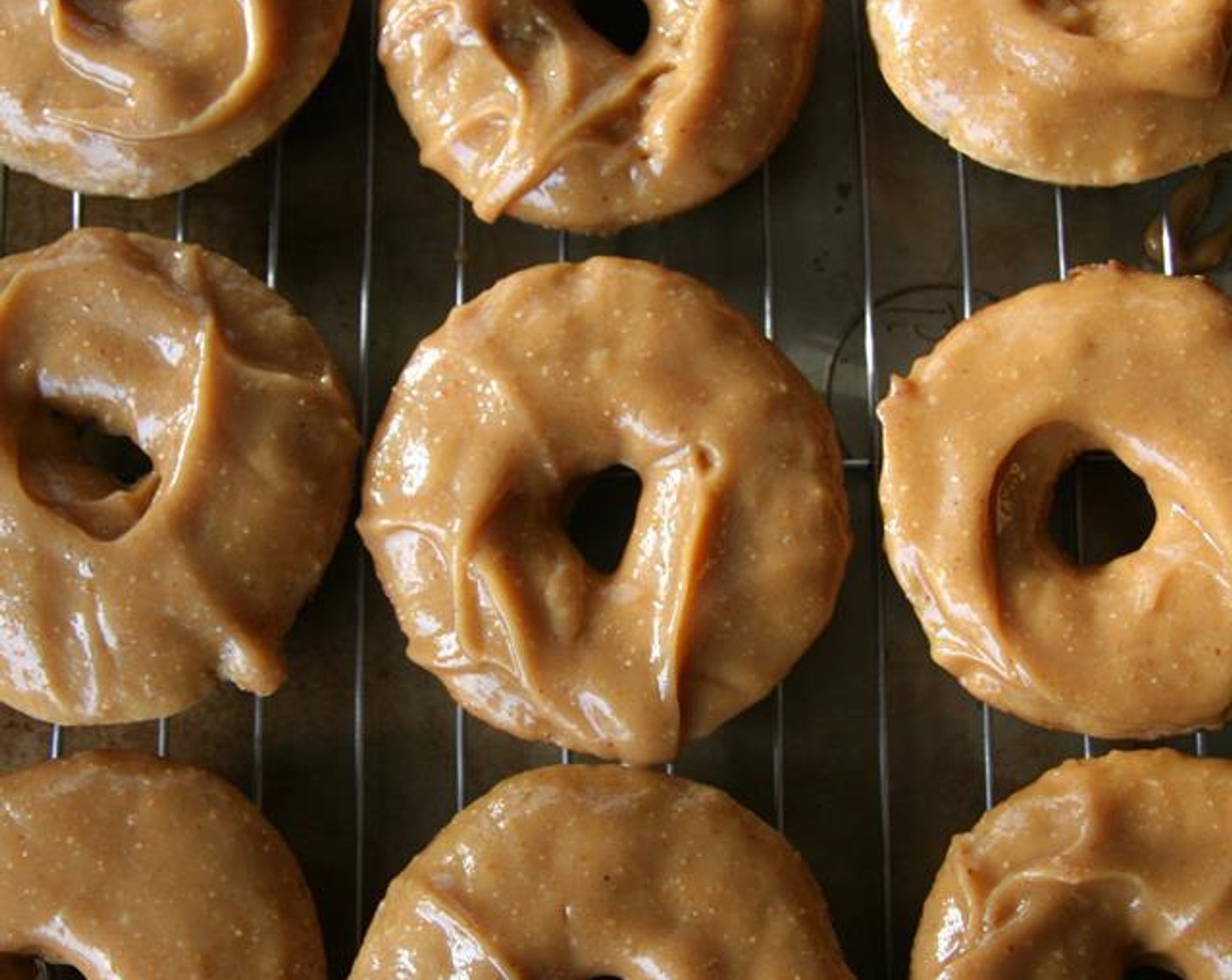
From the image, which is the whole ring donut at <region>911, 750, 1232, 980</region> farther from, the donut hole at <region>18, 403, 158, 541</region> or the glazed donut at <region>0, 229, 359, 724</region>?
the donut hole at <region>18, 403, 158, 541</region>

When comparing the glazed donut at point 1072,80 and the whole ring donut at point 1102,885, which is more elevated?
the glazed donut at point 1072,80

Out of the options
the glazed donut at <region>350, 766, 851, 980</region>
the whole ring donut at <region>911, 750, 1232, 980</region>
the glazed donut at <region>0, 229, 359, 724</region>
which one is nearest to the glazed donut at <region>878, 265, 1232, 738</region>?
the whole ring donut at <region>911, 750, 1232, 980</region>

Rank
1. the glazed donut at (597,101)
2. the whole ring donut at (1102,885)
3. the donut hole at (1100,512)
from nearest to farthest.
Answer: the whole ring donut at (1102,885)
the glazed donut at (597,101)
the donut hole at (1100,512)

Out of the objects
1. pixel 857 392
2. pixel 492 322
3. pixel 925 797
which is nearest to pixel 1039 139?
pixel 857 392


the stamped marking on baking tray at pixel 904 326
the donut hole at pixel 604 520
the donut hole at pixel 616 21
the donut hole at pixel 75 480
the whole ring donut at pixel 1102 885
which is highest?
the donut hole at pixel 616 21

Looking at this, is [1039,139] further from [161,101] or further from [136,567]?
[136,567]

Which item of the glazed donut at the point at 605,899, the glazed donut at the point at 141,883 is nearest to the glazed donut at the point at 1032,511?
the glazed donut at the point at 605,899

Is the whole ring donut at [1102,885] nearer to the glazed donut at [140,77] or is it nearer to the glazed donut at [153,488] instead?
the glazed donut at [153,488]
